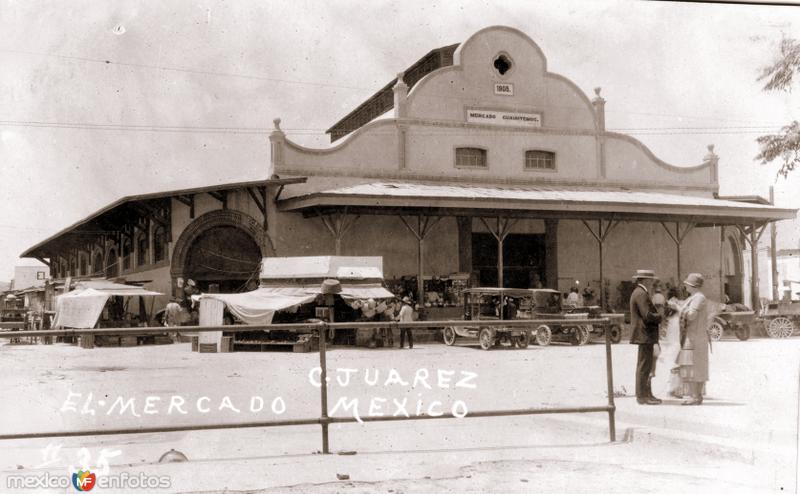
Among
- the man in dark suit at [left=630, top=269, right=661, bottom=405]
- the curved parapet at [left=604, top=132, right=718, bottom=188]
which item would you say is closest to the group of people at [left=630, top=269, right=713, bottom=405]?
the man in dark suit at [left=630, top=269, right=661, bottom=405]

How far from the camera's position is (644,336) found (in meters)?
8.73

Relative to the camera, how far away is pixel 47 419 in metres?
8.34

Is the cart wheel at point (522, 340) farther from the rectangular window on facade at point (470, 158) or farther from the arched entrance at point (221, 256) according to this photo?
the arched entrance at point (221, 256)

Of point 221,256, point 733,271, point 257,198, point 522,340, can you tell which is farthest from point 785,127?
point 733,271

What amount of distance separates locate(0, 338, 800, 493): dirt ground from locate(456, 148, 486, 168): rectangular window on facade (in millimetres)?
12759

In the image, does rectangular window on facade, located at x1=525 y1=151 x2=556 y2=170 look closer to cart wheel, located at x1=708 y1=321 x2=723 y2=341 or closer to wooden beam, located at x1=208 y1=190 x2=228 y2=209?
cart wheel, located at x1=708 y1=321 x2=723 y2=341

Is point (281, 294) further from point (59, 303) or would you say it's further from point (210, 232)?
point (59, 303)

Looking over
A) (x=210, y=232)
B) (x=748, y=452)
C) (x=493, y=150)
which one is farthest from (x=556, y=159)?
(x=748, y=452)

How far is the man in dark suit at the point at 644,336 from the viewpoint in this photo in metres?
8.63

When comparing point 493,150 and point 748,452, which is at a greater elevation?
point 493,150

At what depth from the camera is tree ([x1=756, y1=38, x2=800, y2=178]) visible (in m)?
10.1

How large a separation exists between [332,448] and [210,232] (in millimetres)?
17470

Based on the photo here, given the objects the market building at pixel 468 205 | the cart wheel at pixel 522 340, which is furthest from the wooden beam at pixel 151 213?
the cart wheel at pixel 522 340

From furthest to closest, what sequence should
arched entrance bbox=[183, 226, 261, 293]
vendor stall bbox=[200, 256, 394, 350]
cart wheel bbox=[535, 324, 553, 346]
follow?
arched entrance bbox=[183, 226, 261, 293], cart wheel bbox=[535, 324, 553, 346], vendor stall bbox=[200, 256, 394, 350]
